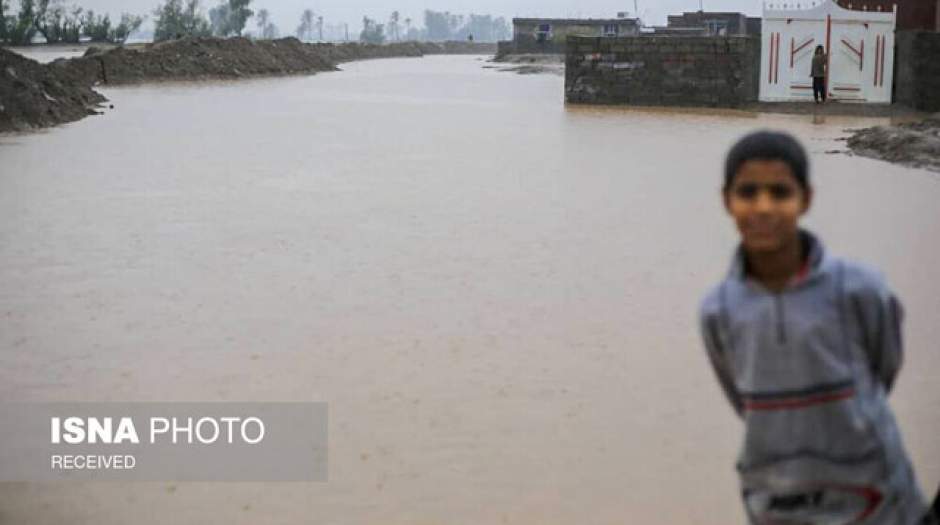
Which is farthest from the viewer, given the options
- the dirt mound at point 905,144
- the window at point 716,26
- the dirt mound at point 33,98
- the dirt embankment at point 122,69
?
the window at point 716,26

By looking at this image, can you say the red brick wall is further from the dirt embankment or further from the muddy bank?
the muddy bank

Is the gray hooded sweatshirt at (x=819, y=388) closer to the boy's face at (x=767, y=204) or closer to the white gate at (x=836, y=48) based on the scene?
the boy's face at (x=767, y=204)

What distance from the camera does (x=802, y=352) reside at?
2.02 m

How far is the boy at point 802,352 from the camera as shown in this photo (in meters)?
2.03

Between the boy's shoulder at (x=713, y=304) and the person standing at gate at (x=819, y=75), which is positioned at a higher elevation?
the boy's shoulder at (x=713, y=304)

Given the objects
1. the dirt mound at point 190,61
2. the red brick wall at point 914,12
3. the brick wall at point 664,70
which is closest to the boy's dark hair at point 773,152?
the brick wall at point 664,70

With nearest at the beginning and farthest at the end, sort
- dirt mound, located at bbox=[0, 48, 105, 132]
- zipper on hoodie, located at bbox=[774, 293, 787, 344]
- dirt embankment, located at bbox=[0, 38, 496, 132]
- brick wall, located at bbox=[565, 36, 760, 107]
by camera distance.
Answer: zipper on hoodie, located at bbox=[774, 293, 787, 344], dirt mound, located at bbox=[0, 48, 105, 132], dirt embankment, located at bbox=[0, 38, 496, 132], brick wall, located at bbox=[565, 36, 760, 107]

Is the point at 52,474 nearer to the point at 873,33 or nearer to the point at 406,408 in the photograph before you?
the point at 406,408

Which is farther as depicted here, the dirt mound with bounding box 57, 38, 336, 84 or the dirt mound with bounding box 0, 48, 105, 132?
the dirt mound with bounding box 57, 38, 336, 84

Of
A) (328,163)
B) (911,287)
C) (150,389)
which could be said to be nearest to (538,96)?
(328,163)

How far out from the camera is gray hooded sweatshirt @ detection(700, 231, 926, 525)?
2.03 m

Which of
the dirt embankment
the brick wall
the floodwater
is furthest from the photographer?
the brick wall

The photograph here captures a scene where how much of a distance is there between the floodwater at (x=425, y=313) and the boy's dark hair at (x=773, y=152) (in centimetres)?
257

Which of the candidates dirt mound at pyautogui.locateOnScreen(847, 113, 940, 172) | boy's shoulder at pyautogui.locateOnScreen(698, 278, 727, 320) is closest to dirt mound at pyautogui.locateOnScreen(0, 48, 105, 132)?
dirt mound at pyautogui.locateOnScreen(847, 113, 940, 172)
